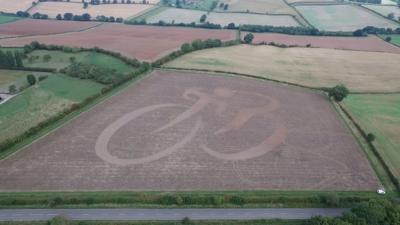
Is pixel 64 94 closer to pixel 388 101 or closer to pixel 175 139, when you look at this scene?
pixel 175 139

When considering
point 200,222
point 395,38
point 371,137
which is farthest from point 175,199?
point 395,38

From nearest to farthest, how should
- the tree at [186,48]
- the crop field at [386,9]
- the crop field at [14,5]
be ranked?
1. the tree at [186,48]
2. the crop field at [14,5]
3. the crop field at [386,9]

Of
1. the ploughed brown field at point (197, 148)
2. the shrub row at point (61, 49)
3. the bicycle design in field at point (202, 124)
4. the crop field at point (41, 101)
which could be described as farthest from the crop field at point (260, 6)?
the crop field at point (41, 101)

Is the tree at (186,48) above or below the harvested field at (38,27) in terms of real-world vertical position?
below

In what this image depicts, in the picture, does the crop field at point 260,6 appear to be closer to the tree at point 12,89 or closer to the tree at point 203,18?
the tree at point 203,18

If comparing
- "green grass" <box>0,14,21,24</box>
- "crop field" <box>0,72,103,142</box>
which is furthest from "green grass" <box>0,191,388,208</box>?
"green grass" <box>0,14,21,24</box>

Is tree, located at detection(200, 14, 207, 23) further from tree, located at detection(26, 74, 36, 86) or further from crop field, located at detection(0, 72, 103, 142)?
tree, located at detection(26, 74, 36, 86)

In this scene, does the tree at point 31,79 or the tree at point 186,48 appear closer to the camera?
the tree at point 31,79
